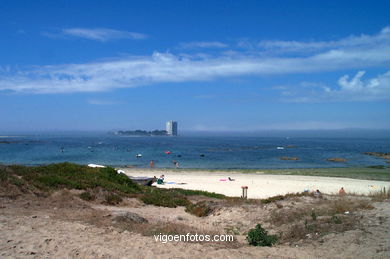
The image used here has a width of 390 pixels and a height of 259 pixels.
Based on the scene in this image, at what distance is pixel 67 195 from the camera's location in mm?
14180

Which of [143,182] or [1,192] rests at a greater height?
[1,192]

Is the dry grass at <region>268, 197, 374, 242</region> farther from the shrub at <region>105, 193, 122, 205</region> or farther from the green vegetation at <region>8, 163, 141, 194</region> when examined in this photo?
the green vegetation at <region>8, 163, 141, 194</region>

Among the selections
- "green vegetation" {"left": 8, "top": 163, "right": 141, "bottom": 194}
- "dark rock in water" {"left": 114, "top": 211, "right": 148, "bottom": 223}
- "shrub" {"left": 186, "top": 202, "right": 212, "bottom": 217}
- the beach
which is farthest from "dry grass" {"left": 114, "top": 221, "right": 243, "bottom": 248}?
"green vegetation" {"left": 8, "top": 163, "right": 141, "bottom": 194}

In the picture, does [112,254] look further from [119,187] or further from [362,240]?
[119,187]

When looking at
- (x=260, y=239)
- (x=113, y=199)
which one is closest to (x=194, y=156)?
(x=113, y=199)

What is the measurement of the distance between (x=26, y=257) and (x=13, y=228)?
224cm

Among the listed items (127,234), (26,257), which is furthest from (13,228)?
(127,234)

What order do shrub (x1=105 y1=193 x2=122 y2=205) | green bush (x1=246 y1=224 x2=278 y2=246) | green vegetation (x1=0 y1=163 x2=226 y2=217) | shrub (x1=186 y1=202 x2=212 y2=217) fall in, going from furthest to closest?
shrub (x1=105 y1=193 x2=122 y2=205)
green vegetation (x1=0 y1=163 x2=226 y2=217)
shrub (x1=186 y1=202 x2=212 y2=217)
green bush (x1=246 y1=224 x2=278 y2=246)

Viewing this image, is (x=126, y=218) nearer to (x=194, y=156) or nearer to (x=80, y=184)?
(x=80, y=184)

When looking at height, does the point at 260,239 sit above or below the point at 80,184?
below

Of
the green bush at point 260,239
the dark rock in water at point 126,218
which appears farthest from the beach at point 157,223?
the green bush at point 260,239

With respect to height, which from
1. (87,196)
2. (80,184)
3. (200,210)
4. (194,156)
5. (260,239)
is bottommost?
(194,156)

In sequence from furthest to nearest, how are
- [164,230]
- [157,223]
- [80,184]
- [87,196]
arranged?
[80,184] → [87,196] → [157,223] → [164,230]

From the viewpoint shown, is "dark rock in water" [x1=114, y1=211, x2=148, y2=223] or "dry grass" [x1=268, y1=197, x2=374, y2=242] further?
"dark rock in water" [x1=114, y1=211, x2=148, y2=223]
